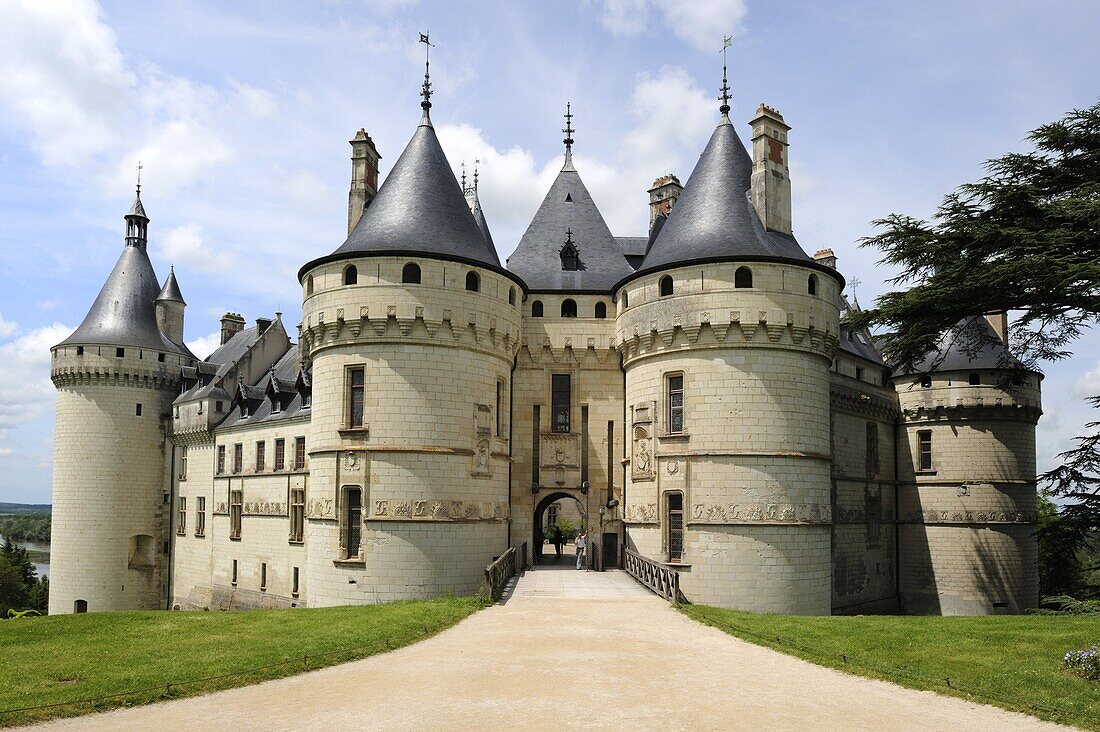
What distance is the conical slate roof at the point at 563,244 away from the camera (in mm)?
30781

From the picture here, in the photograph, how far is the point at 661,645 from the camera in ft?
51.7

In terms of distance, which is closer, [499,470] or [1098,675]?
[1098,675]

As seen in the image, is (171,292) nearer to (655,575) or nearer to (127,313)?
(127,313)

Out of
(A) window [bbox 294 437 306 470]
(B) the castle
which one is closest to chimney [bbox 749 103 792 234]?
(B) the castle

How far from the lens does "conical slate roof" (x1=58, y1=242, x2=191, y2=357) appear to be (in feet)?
151

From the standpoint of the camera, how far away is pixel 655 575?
2272 cm

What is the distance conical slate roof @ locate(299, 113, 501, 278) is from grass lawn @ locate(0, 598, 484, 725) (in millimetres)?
10371

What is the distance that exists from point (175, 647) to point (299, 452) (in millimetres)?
21189

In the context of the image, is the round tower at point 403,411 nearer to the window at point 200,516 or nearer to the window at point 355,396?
the window at point 355,396

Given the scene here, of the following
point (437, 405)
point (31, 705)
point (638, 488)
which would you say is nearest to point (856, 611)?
point (638, 488)

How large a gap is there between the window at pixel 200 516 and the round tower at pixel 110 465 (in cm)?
363

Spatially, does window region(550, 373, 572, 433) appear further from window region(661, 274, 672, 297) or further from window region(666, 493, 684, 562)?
window region(666, 493, 684, 562)

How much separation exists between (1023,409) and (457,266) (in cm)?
2624

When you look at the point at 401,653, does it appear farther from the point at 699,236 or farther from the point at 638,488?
the point at 699,236
